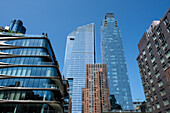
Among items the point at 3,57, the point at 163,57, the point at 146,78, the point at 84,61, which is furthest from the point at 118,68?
the point at 3,57

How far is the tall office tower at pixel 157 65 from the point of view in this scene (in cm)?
3750

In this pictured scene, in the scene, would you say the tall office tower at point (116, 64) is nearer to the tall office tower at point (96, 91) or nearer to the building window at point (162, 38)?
the tall office tower at point (96, 91)

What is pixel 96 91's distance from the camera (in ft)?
464

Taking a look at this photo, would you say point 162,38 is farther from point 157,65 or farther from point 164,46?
point 157,65

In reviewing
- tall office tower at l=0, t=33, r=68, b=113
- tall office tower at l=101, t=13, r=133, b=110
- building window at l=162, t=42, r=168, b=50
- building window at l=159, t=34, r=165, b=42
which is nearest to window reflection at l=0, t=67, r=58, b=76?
tall office tower at l=0, t=33, r=68, b=113

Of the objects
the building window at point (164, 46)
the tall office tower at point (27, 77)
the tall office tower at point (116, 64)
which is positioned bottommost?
the tall office tower at point (27, 77)

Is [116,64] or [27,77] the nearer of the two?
[27,77]

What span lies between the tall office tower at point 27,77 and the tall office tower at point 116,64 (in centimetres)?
11439

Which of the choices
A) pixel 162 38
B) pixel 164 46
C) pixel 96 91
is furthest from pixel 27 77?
pixel 96 91

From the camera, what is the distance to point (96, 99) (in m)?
138

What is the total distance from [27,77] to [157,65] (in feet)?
127

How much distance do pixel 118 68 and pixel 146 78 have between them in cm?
10814

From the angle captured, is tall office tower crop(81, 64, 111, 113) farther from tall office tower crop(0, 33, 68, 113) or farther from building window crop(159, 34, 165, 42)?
building window crop(159, 34, 165, 42)

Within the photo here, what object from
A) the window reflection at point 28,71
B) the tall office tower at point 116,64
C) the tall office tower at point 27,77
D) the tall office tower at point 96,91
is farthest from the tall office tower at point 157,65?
the tall office tower at point 116,64
